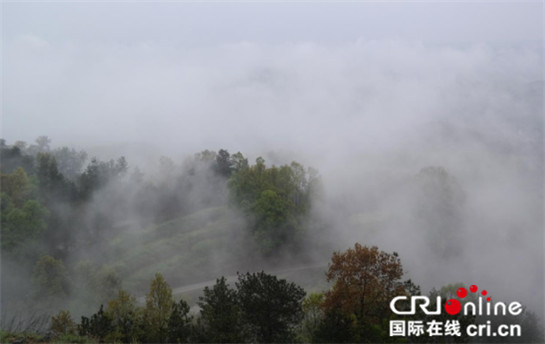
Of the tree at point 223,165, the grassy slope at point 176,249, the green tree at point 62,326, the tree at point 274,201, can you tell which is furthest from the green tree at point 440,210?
the green tree at point 62,326

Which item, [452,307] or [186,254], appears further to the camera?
[186,254]

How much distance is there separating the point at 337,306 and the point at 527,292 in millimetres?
26496

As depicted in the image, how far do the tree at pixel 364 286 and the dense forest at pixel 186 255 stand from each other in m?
0.05

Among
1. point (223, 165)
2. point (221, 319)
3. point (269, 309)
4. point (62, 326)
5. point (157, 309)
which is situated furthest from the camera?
point (223, 165)

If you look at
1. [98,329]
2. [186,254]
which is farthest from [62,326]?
[186,254]

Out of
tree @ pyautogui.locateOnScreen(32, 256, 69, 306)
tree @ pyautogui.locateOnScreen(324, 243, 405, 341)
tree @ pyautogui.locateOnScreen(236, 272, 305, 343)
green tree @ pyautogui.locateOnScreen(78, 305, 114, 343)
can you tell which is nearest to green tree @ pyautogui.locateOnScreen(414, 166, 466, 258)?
tree @ pyautogui.locateOnScreen(324, 243, 405, 341)

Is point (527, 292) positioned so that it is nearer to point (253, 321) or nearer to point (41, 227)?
point (253, 321)

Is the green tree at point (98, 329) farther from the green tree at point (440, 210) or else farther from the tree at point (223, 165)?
the tree at point (223, 165)

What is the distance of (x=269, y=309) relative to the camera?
1563 centimetres

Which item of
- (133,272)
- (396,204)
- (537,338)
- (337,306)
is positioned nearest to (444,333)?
(337,306)

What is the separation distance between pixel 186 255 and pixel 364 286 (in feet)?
82.7

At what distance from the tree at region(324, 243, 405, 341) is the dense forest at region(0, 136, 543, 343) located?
0.16 ft

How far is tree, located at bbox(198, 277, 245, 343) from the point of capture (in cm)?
1368

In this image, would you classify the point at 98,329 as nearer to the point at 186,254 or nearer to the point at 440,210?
the point at 186,254
